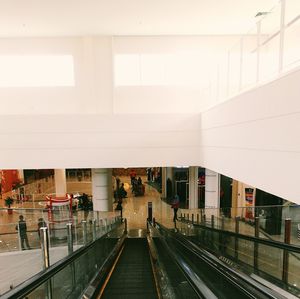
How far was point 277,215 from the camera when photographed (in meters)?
6.50

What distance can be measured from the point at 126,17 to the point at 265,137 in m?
6.63

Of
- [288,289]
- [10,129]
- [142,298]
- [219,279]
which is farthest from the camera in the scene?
[10,129]

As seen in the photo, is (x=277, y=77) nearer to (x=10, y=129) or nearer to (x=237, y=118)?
(x=237, y=118)

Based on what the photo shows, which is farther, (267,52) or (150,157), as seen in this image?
(150,157)

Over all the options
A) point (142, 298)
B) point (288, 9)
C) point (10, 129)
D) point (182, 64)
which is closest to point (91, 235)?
point (142, 298)

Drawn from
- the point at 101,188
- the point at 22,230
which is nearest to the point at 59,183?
the point at 101,188

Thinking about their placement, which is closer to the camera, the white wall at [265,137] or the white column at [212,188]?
the white wall at [265,137]

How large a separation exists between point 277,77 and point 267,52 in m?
2.43

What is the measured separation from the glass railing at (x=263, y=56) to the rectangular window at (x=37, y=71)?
221 inches

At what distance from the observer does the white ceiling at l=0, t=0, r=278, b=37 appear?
759cm

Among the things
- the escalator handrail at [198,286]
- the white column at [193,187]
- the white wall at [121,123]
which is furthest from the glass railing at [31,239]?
the white column at [193,187]


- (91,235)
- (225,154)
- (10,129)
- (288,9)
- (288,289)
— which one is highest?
(288,9)

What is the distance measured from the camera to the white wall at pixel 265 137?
3.28m

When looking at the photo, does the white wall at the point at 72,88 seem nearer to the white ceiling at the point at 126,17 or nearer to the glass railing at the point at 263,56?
the white ceiling at the point at 126,17
